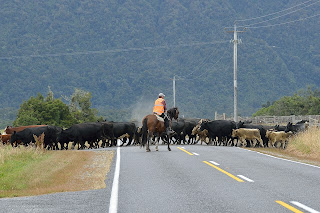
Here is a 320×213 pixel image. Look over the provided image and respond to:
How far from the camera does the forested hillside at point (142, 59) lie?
156 meters

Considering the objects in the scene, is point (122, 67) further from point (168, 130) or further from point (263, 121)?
point (168, 130)

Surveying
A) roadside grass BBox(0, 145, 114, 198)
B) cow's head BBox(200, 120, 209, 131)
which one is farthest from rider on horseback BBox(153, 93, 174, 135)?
cow's head BBox(200, 120, 209, 131)

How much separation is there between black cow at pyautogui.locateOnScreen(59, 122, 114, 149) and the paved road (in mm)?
16337

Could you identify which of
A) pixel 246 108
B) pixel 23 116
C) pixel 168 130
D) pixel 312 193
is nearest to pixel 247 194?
pixel 312 193

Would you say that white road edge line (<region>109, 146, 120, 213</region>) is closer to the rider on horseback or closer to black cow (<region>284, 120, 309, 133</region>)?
the rider on horseback

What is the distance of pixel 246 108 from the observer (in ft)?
490

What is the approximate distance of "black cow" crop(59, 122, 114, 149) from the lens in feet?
112

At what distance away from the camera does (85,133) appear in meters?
34.8

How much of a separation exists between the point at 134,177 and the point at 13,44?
6384 inches

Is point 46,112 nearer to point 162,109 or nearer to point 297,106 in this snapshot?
point 162,109

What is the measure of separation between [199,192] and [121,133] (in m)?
25.7

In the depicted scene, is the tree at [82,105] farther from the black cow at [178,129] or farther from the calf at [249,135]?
the calf at [249,135]

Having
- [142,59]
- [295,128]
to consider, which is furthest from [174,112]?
[142,59]

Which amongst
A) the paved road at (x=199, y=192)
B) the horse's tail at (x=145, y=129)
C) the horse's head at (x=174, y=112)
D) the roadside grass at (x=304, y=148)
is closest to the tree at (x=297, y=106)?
the roadside grass at (x=304, y=148)
